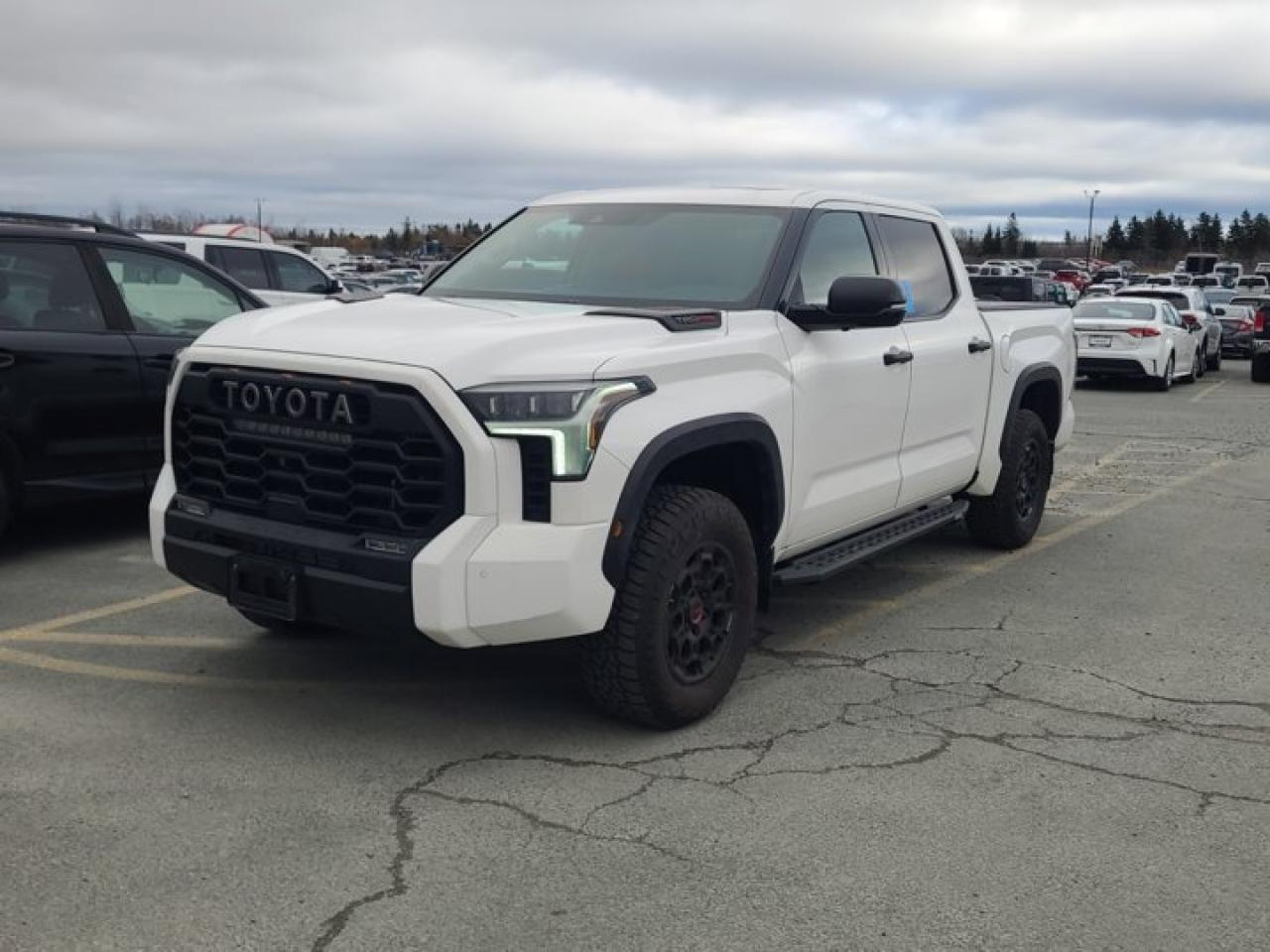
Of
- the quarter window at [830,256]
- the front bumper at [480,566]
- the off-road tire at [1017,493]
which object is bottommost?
Result: the off-road tire at [1017,493]

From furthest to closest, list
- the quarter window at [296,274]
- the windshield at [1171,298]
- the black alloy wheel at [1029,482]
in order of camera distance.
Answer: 1. the windshield at [1171,298]
2. the quarter window at [296,274]
3. the black alloy wheel at [1029,482]

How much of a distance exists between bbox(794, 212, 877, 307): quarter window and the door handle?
0.39 metres

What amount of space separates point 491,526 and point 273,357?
38.5 inches

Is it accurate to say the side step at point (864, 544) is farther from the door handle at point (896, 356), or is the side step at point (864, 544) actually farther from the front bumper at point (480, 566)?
the front bumper at point (480, 566)

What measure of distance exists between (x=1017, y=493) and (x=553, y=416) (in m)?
4.50

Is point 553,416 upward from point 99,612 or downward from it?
upward

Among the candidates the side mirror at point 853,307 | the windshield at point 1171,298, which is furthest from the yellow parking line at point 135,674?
the windshield at point 1171,298

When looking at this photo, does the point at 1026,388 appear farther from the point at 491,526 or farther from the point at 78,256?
the point at 78,256

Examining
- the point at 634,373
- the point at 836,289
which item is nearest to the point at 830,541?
the point at 836,289

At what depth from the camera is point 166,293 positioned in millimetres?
7637

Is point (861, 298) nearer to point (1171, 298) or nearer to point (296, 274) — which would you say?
point (296, 274)

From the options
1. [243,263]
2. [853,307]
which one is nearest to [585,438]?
[853,307]

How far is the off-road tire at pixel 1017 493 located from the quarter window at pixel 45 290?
201 inches

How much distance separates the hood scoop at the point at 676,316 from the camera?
460 centimetres
